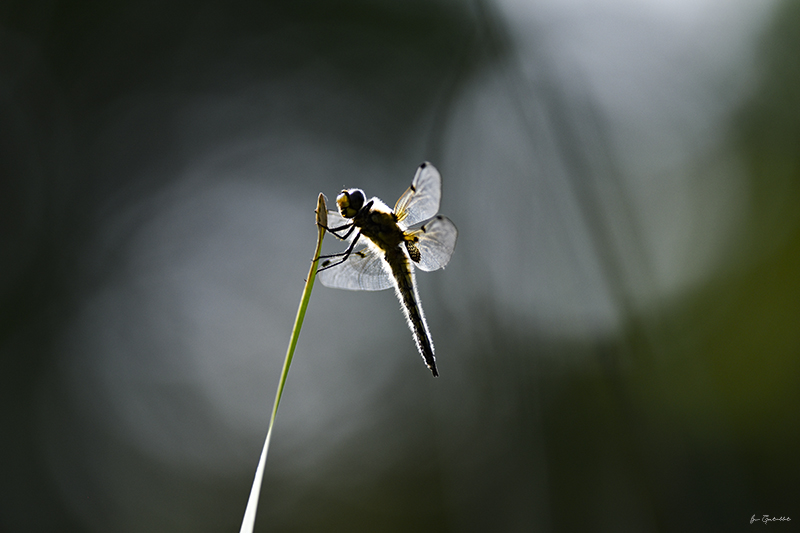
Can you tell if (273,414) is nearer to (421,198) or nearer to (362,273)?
(362,273)

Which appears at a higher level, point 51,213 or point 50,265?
point 51,213

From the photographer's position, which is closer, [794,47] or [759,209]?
[794,47]

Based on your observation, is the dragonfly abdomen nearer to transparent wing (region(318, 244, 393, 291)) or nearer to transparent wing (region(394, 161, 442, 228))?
transparent wing (region(318, 244, 393, 291))

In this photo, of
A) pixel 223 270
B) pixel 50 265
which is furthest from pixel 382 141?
pixel 50 265

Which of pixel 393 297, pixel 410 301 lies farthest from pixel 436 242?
pixel 393 297

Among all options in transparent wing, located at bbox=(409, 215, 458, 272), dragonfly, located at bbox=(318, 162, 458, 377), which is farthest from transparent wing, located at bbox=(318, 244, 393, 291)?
transparent wing, located at bbox=(409, 215, 458, 272)

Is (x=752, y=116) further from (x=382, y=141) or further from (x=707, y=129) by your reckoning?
(x=382, y=141)
